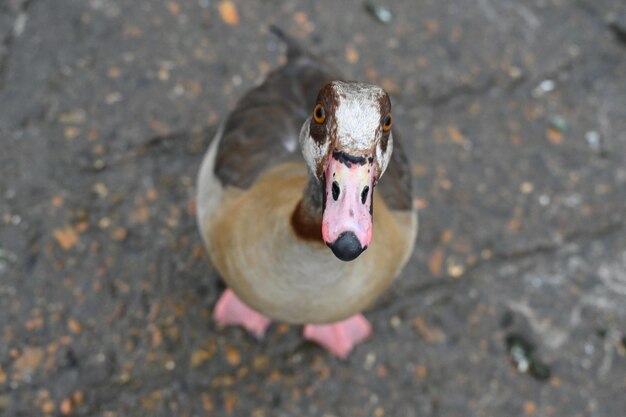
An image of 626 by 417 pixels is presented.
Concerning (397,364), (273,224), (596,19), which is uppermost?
(273,224)

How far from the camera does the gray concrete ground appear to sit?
98.5 inches

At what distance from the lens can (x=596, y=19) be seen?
358 cm

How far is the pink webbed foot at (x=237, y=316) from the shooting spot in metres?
2.55

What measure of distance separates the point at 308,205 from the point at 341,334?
1043 mm

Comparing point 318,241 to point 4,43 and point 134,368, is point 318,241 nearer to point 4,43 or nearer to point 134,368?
point 134,368

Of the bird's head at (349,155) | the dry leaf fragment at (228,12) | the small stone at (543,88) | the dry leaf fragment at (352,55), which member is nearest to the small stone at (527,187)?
the small stone at (543,88)

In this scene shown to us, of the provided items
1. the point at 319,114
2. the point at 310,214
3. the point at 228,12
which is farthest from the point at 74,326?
the point at 228,12

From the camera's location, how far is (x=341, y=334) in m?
2.58

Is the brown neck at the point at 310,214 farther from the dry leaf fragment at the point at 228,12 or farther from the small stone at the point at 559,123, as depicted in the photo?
the small stone at the point at 559,123

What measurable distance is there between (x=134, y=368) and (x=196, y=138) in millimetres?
1058

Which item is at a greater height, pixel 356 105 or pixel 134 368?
pixel 356 105

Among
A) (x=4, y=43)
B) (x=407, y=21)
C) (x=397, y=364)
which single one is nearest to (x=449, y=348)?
(x=397, y=364)

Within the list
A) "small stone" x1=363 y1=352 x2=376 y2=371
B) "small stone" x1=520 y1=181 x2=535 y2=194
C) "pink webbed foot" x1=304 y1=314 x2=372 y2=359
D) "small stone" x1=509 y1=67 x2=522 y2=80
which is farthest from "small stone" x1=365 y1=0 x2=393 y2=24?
"small stone" x1=363 y1=352 x2=376 y2=371

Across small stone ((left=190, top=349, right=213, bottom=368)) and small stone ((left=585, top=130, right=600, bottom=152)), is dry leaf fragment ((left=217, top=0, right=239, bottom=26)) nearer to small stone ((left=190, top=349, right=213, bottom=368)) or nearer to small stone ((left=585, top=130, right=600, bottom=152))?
small stone ((left=190, top=349, right=213, bottom=368))
